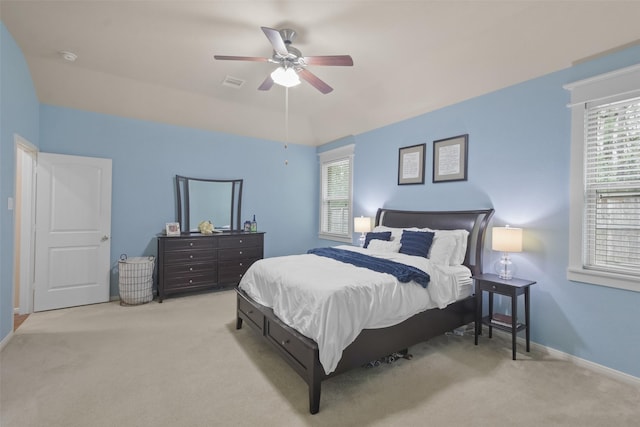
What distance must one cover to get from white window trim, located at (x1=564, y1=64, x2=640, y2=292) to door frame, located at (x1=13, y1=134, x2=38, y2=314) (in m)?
6.11

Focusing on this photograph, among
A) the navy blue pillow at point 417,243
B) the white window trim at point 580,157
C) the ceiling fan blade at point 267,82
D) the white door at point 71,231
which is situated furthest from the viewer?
the white door at point 71,231

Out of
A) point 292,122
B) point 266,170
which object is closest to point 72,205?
point 266,170

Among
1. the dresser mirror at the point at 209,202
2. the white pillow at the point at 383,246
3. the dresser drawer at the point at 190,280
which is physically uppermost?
the dresser mirror at the point at 209,202

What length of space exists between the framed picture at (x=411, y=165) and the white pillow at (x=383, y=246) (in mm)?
1083

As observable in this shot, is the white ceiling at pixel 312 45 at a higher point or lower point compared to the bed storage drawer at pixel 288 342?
higher

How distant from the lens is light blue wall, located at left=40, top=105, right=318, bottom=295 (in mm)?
4211

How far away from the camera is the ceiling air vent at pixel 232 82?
397 centimetres

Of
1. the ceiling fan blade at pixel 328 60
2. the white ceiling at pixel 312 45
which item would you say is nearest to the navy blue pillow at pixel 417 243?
the white ceiling at pixel 312 45

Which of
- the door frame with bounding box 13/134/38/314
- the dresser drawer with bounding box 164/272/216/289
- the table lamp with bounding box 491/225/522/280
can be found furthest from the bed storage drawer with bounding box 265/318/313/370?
the door frame with bounding box 13/134/38/314

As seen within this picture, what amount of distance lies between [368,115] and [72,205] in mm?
4539

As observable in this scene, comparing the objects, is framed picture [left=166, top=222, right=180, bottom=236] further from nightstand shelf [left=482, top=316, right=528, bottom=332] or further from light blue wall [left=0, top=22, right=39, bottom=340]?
nightstand shelf [left=482, top=316, right=528, bottom=332]

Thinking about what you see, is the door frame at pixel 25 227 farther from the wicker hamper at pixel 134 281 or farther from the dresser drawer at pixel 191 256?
the dresser drawer at pixel 191 256

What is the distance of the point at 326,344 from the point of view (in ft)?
6.61

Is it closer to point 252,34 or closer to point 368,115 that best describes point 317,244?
point 368,115
